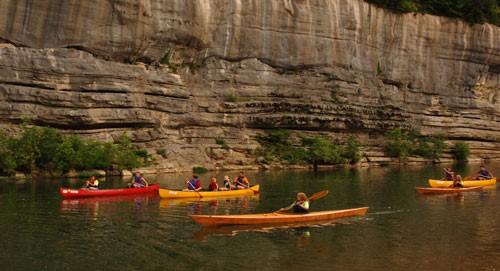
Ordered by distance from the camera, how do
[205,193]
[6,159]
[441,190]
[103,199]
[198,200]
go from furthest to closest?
[6,159] → [441,190] → [205,193] → [198,200] → [103,199]

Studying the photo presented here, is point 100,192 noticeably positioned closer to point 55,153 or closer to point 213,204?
point 213,204

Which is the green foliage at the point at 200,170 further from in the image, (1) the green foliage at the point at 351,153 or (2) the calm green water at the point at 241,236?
(2) the calm green water at the point at 241,236

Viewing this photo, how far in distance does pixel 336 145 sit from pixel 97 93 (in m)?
22.3

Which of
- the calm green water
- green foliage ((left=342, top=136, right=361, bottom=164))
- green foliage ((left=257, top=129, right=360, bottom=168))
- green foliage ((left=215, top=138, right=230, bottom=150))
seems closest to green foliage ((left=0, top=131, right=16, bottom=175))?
the calm green water

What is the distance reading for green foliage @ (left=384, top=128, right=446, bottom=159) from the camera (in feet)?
202

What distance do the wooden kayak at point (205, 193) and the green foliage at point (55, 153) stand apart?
12.9 metres

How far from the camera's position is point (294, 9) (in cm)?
5975

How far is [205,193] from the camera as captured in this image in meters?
32.3

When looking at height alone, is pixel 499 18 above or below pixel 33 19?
above

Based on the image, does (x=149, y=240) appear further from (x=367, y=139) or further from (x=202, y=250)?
(x=367, y=139)

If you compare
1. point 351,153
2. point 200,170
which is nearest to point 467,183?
point 200,170

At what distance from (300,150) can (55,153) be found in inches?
851


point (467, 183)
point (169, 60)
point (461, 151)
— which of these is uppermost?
point (169, 60)

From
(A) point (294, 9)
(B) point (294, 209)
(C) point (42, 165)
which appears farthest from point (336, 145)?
(B) point (294, 209)
